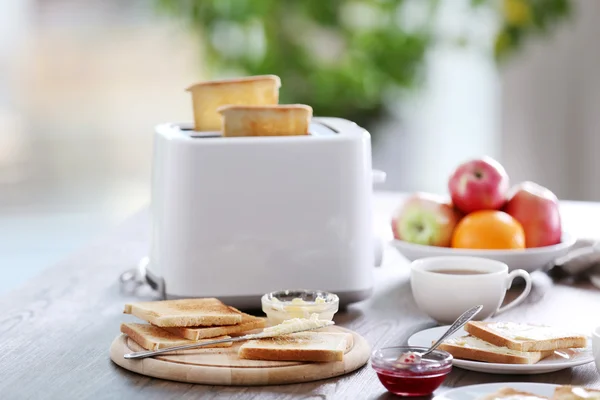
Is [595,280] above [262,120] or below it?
below

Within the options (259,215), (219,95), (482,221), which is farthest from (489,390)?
(219,95)

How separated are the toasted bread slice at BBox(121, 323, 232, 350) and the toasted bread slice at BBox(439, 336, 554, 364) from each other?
0.24 meters

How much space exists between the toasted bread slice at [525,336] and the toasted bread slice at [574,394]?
0.40 ft

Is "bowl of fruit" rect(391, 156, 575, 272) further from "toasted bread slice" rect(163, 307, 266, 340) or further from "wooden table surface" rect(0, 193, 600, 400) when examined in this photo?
"toasted bread slice" rect(163, 307, 266, 340)

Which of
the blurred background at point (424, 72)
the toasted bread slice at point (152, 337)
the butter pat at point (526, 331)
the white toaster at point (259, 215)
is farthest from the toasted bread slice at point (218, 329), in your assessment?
the blurred background at point (424, 72)

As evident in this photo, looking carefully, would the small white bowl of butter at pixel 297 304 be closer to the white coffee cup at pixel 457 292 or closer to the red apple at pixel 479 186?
the white coffee cup at pixel 457 292

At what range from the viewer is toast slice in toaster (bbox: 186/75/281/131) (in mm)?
1350

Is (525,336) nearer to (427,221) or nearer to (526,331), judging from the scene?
(526,331)

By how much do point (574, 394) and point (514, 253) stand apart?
1.72ft

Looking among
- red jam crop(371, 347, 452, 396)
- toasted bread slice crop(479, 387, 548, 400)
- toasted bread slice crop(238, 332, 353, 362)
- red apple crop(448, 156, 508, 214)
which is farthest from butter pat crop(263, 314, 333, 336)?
red apple crop(448, 156, 508, 214)

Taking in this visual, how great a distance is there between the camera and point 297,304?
1.07 meters

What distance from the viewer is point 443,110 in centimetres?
367

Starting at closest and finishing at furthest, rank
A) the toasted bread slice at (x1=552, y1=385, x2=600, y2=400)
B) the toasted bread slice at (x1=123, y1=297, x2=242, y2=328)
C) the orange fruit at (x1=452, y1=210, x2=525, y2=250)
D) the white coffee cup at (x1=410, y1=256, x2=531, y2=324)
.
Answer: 1. the toasted bread slice at (x1=552, y1=385, x2=600, y2=400)
2. the toasted bread slice at (x1=123, y1=297, x2=242, y2=328)
3. the white coffee cup at (x1=410, y1=256, x2=531, y2=324)
4. the orange fruit at (x1=452, y1=210, x2=525, y2=250)

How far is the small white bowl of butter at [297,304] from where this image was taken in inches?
41.9
